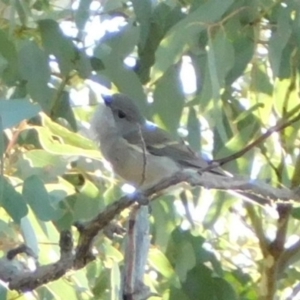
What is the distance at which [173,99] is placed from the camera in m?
1.16

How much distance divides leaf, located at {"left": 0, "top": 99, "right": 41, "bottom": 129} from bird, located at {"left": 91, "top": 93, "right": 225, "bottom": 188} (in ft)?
2.60

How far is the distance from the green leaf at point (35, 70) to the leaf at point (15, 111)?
326mm

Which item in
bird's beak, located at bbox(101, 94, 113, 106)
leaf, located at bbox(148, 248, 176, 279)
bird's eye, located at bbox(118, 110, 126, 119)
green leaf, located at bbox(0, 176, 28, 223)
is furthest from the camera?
bird's eye, located at bbox(118, 110, 126, 119)

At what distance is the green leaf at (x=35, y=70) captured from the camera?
1.11 meters

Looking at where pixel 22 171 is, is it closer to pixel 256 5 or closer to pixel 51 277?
pixel 51 277

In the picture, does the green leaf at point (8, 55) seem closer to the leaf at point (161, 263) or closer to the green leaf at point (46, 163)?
the green leaf at point (46, 163)

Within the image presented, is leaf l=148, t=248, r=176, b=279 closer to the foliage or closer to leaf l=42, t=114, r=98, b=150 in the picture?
the foliage

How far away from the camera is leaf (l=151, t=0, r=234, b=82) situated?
1091 mm

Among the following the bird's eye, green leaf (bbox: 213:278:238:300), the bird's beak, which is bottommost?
green leaf (bbox: 213:278:238:300)

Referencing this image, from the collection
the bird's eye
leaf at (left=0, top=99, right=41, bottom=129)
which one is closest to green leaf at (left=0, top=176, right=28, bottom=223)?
leaf at (left=0, top=99, right=41, bottom=129)

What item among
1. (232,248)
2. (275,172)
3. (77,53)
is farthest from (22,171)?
(232,248)

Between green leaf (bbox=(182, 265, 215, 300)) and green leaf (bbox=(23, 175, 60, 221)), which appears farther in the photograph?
green leaf (bbox=(182, 265, 215, 300))

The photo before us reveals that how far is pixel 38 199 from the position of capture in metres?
0.95

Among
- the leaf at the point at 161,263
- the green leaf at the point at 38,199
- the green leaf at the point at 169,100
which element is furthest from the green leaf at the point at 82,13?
the leaf at the point at 161,263
